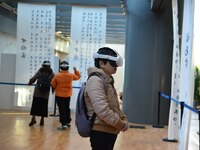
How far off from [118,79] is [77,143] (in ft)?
56.8

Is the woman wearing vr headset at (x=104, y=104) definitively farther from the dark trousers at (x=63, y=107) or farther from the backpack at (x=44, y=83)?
the backpack at (x=44, y=83)

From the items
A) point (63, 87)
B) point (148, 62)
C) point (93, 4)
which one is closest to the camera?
point (63, 87)

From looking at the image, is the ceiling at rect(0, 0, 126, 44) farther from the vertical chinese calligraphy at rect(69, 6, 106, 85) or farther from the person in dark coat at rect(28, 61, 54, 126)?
the person in dark coat at rect(28, 61, 54, 126)

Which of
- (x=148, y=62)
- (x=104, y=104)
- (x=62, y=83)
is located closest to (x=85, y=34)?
(x=148, y=62)

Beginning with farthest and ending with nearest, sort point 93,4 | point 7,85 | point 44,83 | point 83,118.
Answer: point 7,85, point 93,4, point 44,83, point 83,118

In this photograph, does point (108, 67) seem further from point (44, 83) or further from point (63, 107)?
point (44, 83)

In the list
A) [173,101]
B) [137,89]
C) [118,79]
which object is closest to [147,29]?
[137,89]

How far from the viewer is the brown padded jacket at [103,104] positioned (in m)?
2.88

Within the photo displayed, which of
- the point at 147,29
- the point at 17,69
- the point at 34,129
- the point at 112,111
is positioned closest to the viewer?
the point at 112,111

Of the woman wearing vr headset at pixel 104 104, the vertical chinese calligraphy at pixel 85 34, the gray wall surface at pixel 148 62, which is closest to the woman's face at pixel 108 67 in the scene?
the woman wearing vr headset at pixel 104 104

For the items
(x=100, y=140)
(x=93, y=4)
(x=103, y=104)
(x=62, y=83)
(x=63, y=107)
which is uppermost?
(x=93, y=4)

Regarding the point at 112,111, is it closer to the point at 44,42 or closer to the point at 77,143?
the point at 77,143

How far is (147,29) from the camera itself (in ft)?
36.8

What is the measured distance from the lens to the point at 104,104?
2.88 meters
